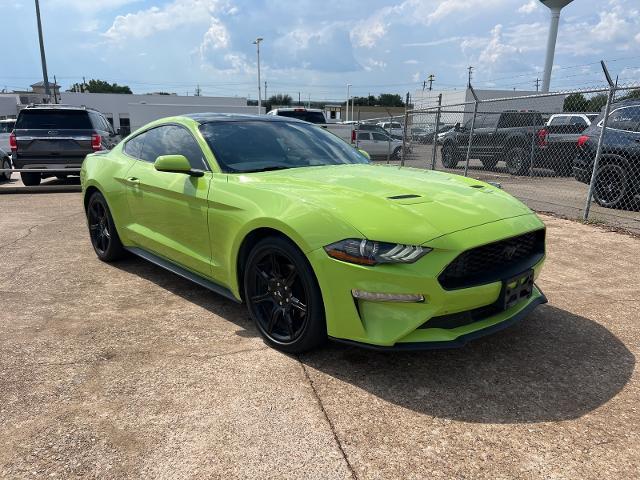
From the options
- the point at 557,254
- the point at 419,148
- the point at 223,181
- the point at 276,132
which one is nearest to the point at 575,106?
the point at 419,148

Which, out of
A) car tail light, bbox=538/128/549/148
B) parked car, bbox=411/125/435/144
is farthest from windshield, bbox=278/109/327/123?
car tail light, bbox=538/128/549/148

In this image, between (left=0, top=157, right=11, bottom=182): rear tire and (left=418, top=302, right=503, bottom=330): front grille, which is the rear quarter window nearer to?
(left=0, top=157, right=11, bottom=182): rear tire

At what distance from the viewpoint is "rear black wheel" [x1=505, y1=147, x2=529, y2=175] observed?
12.4 meters

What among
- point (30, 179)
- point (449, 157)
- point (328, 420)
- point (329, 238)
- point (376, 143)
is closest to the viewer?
point (328, 420)

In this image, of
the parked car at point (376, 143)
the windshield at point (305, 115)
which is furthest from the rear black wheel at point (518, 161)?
the parked car at point (376, 143)

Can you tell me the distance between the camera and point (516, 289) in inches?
111

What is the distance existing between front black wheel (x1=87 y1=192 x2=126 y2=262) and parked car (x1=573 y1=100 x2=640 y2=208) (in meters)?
7.65

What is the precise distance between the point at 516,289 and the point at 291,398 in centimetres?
143

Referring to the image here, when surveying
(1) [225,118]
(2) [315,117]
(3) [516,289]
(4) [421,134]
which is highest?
(1) [225,118]

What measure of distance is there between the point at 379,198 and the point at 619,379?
5.62ft

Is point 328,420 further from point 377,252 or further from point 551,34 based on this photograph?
point 551,34

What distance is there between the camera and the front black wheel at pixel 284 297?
275cm

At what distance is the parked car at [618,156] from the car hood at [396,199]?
5.80 meters

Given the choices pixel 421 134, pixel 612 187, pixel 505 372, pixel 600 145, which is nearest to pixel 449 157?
pixel 421 134
